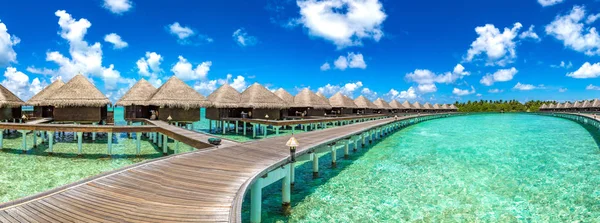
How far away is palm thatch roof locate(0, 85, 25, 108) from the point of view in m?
19.7

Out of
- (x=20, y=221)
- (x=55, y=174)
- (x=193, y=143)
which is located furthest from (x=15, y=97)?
(x=20, y=221)

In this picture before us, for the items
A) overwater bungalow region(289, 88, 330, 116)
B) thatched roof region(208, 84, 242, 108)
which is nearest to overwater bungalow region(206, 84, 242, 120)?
thatched roof region(208, 84, 242, 108)

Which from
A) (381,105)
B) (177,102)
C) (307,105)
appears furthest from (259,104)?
(381,105)

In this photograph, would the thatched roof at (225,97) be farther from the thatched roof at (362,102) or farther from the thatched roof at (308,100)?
the thatched roof at (362,102)

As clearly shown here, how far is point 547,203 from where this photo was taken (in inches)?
336

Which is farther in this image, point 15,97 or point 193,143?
point 15,97

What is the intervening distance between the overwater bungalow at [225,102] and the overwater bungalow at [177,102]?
106 inches

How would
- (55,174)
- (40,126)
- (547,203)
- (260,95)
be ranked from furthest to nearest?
(260,95), (40,126), (55,174), (547,203)

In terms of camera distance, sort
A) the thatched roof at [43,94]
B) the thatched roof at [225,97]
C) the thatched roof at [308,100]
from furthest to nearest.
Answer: the thatched roof at [308,100] → the thatched roof at [225,97] → the thatched roof at [43,94]

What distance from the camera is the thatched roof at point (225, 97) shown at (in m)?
25.3

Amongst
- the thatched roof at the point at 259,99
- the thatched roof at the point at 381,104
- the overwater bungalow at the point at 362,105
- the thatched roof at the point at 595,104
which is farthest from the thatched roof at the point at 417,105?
the thatched roof at the point at 259,99

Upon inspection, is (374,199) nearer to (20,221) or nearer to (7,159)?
(20,221)

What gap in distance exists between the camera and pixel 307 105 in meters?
32.8

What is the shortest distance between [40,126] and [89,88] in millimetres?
7850
